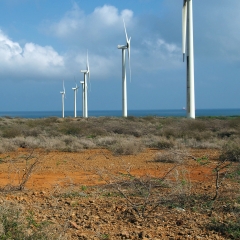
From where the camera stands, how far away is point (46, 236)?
17.9 feet

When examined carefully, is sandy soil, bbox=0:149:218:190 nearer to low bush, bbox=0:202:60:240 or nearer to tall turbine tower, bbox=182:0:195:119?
low bush, bbox=0:202:60:240

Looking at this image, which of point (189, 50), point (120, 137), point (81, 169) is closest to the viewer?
point (81, 169)

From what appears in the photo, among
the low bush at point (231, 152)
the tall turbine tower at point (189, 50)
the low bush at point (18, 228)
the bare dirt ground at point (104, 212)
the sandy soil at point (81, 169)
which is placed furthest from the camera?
the tall turbine tower at point (189, 50)

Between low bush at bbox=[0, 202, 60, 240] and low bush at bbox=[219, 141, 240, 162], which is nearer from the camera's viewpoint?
low bush at bbox=[0, 202, 60, 240]

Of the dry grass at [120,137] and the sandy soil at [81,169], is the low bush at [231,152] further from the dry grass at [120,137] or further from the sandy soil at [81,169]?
the dry grass at [120,137]

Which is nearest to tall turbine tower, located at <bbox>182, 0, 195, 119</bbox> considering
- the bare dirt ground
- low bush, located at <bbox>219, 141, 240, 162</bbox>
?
low bush, located at <bbox>219, 141, 240, 162</bbox>

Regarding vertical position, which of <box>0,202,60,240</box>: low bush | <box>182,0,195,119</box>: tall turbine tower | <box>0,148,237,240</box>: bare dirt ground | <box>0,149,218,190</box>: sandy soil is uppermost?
<box>182,0,195,119</box>: tall turbine tower

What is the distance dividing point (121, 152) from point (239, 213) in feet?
37.8

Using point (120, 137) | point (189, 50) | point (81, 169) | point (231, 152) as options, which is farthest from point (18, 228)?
point (189, 50)

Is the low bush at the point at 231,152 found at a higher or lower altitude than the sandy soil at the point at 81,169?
higher

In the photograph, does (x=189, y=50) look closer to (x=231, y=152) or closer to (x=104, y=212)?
(x=231, y=152)

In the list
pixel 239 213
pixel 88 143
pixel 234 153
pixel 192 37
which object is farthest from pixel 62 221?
pixel 192 37

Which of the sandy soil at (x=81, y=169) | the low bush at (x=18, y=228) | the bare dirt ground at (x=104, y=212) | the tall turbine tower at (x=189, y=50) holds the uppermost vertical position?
the tall turbine tower at (x=189, y=50)

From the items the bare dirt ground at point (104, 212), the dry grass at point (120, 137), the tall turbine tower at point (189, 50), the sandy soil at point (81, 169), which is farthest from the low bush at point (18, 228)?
the tall turbine tower at point (189, 50)
